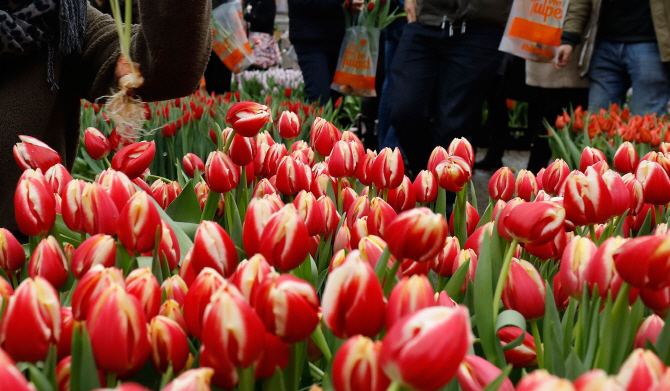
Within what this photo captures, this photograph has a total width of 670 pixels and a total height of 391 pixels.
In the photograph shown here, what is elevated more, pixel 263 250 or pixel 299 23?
pixel 263 250

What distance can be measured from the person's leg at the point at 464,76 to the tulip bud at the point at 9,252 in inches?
93.4

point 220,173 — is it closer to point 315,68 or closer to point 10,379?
point 10,379

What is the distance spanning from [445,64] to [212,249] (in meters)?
2.52

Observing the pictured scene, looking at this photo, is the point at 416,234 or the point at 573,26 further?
the point at 573,26

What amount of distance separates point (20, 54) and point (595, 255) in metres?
1.21

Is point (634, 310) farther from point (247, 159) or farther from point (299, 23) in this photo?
point (299, 23)

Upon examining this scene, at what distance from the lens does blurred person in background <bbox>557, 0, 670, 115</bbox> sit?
118 inches

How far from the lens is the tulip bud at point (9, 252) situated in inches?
24.5

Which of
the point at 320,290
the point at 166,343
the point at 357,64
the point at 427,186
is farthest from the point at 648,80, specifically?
the point at 166,343

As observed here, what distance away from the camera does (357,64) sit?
3.60 meters

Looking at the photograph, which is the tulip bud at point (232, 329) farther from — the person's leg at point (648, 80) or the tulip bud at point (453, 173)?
the person's leg at point (648, 80)

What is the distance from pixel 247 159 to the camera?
2.90 ft

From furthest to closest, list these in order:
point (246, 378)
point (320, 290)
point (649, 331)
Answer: point (320, 290)
point (649, 331)
point (246, 378)

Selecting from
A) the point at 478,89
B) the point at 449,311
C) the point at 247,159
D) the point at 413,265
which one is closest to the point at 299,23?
the point at 478,89
